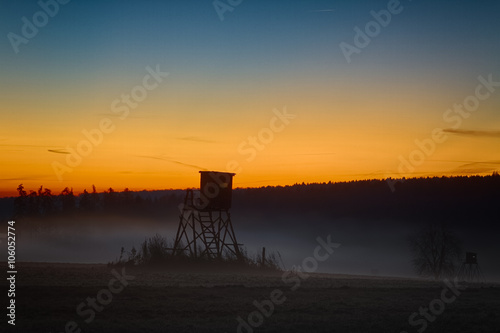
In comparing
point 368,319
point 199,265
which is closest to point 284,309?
point 368,319

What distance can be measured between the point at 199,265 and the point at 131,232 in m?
88.7

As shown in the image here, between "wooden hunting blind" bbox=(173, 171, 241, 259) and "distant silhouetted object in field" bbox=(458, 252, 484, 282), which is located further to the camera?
"distant silhouetted object in field" bbox=(458, 252, 484, 282)

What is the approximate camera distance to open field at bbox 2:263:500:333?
1573 centimetres

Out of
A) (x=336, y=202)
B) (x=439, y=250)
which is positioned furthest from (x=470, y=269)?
(x=336, y=202)

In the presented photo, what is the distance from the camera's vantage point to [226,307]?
61.9ft

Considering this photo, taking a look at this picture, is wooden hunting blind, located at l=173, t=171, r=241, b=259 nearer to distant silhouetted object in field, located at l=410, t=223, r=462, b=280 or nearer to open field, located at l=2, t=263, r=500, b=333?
open field, located at l=2, t=263, r=500, b=333

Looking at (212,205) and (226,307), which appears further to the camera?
(212,205)

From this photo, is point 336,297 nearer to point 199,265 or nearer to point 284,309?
point 284,309

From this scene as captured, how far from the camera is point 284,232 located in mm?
133125

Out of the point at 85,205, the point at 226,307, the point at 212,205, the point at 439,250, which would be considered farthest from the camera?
the point at 85,205

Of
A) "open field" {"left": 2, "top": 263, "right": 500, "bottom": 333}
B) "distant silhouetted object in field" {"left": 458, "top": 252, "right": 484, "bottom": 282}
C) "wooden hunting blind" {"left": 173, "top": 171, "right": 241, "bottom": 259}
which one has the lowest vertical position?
"distant silhouetted object in field" {"left": 458, "top": 252, "right": 484, "bottom": 282}

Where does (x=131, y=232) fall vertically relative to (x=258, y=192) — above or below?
below

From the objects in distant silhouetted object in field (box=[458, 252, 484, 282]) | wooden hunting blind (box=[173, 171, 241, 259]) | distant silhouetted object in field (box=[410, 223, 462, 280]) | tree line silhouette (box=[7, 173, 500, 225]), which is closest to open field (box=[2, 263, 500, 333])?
wooden hunting blind (box=[173, 171, 241, 259])

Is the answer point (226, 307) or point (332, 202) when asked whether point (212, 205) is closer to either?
point (226, 307)
